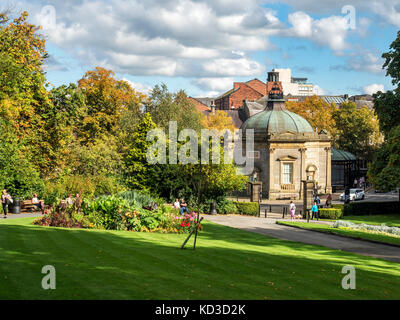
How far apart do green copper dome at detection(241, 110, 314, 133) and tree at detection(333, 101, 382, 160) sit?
22519mm

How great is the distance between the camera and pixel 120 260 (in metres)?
13.4

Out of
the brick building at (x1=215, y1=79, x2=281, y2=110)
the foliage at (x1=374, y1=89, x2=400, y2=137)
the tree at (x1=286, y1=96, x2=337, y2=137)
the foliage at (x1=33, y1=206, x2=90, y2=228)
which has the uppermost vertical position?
the brick building at (x1=215, y1=79, x2=281, y2=110)

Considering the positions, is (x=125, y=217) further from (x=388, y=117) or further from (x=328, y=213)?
(x=388, y=117)

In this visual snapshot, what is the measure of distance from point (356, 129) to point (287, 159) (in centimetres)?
2797

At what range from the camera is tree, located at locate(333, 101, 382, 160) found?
81.8 meters

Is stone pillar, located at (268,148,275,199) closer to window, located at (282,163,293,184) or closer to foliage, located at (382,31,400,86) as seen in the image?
window, located at (282,163,293,184)

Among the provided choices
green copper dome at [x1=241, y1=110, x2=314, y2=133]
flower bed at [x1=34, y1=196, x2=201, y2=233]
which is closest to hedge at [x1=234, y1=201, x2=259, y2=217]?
flower bed at [x1=34, y1=196, x2=201, y2=233]

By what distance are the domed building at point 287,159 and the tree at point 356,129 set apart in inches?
908

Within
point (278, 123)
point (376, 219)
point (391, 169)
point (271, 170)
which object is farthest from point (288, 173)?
point (391, 169)

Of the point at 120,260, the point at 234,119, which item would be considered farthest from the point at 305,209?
the point at 234,119

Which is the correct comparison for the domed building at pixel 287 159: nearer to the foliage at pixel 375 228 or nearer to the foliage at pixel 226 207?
the foliage at pixel 226 207

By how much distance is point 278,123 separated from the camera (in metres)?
62.2
